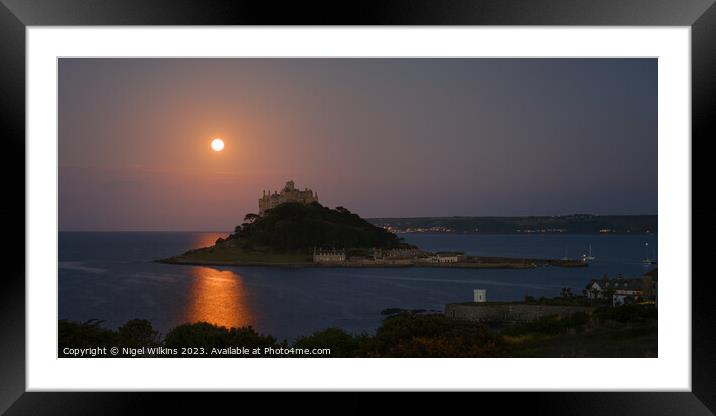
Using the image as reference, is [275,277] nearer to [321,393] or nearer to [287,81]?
[287,81]

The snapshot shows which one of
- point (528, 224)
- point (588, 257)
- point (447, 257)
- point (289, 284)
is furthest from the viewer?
point (588, 257)

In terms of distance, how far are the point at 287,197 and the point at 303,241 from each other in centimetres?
73

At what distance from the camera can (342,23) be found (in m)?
2.58

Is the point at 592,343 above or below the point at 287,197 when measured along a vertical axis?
below

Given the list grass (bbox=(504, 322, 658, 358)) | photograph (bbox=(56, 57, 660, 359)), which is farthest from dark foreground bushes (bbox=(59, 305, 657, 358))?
photograph (bbox=(56, 57, 660, 359))

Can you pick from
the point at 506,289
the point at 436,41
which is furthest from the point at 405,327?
the point at 506,289

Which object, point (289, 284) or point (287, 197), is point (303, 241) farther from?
point (289, 284)

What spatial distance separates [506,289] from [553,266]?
109 centimetres

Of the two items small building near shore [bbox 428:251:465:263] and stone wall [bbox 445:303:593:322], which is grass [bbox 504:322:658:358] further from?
small building near shore [bbox 428:251:465:263]

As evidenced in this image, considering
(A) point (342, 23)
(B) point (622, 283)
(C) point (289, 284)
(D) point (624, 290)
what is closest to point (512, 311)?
(D) point (624, 290)

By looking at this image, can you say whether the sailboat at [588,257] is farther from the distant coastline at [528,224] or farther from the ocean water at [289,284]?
the distant coastline at [528,224]

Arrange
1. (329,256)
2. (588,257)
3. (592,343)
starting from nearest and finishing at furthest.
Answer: (592,343), (329,256), (588,257)

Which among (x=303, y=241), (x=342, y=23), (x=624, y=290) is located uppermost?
(x=342, y=23)

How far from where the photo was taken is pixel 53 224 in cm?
303
